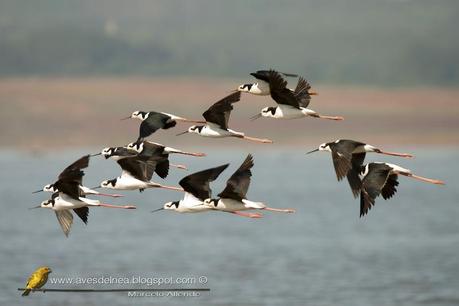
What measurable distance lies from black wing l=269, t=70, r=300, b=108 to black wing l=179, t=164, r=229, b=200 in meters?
1.97

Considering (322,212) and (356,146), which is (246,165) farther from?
(322,212)

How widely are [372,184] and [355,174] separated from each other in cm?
89

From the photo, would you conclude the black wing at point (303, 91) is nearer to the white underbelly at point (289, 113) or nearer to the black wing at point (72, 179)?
the white underbelly at point (289, 113)

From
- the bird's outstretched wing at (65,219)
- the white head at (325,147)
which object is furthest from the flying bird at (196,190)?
the bird's outstretched wing at (65,219)

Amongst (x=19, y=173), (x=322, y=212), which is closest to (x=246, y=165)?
(x=322, y=212)

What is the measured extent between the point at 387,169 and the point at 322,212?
169 ft

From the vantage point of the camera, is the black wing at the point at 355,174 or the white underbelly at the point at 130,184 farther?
the white underbelly at the point at 130,184

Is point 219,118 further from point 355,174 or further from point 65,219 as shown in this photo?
point 65,219

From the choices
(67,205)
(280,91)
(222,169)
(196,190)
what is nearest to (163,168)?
(67,205)

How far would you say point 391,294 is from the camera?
A: 4044cm

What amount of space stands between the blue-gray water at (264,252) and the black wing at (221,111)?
518 inches

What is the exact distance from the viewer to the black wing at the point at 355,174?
79.5 ft

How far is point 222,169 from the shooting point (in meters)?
23.5

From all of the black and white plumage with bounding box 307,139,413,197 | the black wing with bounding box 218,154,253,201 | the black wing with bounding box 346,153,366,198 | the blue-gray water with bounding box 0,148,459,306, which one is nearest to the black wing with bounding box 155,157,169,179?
the black wing with bounding box 218,154,253,201
